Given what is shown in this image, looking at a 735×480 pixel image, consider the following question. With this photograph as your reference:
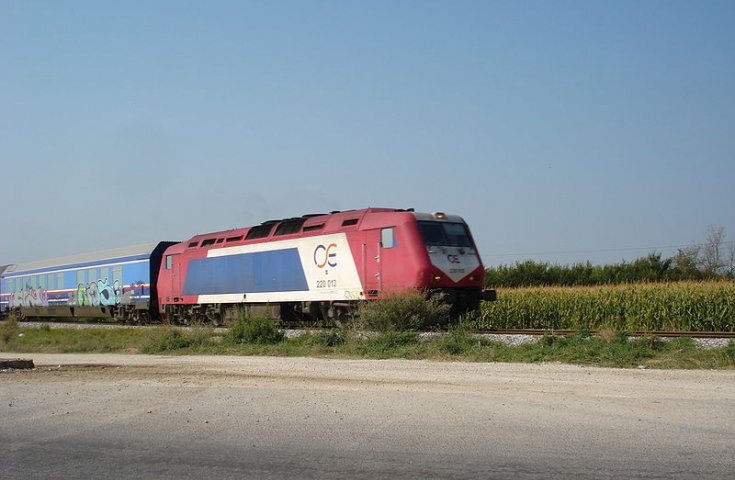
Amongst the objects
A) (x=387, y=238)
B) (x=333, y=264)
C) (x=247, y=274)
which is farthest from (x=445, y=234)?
(x=247, y=274)

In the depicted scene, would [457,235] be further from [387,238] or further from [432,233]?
[387,238]

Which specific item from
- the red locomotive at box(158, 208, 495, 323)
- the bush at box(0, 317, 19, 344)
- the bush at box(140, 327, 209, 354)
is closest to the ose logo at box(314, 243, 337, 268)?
the red locomotive at box(158, 208, 495, 323)

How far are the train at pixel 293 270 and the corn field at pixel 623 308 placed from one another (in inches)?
296

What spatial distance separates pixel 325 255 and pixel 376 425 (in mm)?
16258

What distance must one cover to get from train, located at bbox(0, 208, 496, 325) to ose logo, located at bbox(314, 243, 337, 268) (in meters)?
0.03

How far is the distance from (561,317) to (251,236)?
1265 centimetres

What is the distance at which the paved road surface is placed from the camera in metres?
6.38

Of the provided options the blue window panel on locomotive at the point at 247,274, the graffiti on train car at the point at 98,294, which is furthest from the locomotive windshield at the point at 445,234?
the graffiti on train car at the point at 98,294

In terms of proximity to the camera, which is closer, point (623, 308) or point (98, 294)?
point (623, 308)

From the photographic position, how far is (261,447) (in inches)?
282

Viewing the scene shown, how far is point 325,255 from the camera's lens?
79.2 ft

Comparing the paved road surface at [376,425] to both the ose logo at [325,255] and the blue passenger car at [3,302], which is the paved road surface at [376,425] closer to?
the ose logo at [325,255]

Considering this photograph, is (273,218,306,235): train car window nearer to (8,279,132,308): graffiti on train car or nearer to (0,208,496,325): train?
(0,208,496,325): train

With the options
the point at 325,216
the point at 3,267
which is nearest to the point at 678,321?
the point at 325,216
